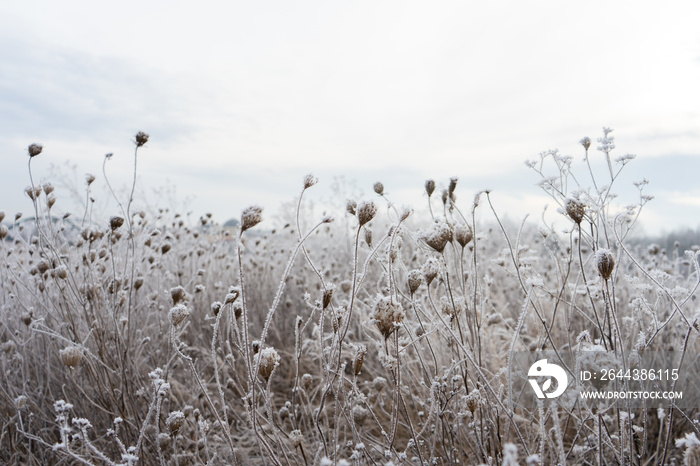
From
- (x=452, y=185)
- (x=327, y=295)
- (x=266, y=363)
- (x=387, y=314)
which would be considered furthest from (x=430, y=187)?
(x=266, y=363)

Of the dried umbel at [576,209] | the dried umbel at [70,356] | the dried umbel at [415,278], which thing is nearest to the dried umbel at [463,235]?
the dried umbel at [415,278]

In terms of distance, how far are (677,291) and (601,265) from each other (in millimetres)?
673

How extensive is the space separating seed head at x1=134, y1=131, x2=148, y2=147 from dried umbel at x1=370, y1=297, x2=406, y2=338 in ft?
5.30

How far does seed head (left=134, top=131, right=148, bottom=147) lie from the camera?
2.37 meters

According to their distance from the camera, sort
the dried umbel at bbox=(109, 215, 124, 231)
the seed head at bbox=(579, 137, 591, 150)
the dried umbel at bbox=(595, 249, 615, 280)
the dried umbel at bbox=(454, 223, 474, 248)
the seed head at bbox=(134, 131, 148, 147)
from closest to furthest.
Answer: the dried umbel at bbox=(595, 249, 615, 280) → the dried umbel at bbox=(454, 223, 474, 248) → the seed head at bbox=(579, 137, 591, 150) → the dried umbel at bbox=(109, 215, 124, 231) → the seed head at bbox=(134, 131, 148, 147)

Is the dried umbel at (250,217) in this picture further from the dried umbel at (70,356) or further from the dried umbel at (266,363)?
the dried umbel at (70,356)

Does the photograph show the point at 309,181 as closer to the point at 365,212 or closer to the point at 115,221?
the point at 365,212

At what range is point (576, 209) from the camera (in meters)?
1.56

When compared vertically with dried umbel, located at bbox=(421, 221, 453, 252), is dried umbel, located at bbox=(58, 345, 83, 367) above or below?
below

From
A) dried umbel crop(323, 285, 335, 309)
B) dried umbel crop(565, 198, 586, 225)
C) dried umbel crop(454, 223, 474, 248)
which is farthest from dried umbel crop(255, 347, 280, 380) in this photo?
dried umbel crop(565, 198, 586, 225)

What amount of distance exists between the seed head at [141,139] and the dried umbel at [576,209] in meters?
1.87

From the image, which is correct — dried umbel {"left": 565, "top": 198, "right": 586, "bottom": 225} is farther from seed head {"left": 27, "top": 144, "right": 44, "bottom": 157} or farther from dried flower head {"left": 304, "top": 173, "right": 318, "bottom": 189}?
seed head {"left": 27, "top": 144, "right": 44, "bottom": 157}

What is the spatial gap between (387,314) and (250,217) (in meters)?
0.44

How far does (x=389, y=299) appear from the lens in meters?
1.32
